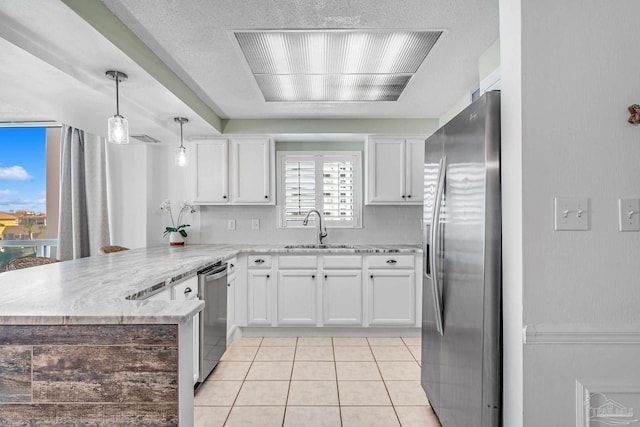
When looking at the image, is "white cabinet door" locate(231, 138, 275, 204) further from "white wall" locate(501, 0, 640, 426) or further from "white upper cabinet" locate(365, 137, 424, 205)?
"white wall" locate(501, 0, 640, 426)

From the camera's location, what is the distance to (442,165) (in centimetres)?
196

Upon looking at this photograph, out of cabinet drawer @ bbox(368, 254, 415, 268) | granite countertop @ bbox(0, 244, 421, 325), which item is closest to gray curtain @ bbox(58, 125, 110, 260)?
granite countertop @ bbox(0, 244, 421, 325)

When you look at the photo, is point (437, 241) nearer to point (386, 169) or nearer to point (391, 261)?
point (391, 261)

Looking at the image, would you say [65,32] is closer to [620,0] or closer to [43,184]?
[620,0]

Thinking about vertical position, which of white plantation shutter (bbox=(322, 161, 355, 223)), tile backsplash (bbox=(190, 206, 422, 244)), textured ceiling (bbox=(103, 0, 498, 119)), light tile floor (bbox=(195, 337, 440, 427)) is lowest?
light tile floor (bbox=(195, 337, 440, 427))

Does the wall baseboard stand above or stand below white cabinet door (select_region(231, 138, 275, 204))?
below

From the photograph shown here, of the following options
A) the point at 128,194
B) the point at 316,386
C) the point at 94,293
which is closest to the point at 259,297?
the point at 316,386

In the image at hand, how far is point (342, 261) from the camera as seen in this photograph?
3.72 m

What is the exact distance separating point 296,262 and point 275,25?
2250 mm

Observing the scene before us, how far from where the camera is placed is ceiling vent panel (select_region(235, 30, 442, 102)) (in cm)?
221

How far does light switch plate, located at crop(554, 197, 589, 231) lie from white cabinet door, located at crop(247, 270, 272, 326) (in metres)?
2.77

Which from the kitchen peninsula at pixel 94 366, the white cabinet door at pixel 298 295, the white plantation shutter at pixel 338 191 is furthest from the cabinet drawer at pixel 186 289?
the white plantation shutter at pixel 338 191

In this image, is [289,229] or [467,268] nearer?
[467,268]

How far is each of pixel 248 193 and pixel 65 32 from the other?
7.88 ft
